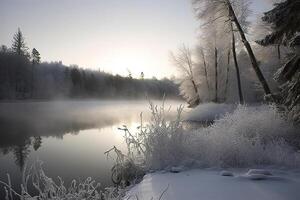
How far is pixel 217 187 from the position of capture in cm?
534

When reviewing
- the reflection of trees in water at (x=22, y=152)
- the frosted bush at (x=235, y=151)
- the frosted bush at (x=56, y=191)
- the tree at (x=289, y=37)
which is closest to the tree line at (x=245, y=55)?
the tree at (x=289, y=37)

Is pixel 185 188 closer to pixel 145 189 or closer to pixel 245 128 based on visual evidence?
pixel 145 189

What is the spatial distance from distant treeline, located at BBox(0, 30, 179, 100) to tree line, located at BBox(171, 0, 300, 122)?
23.8 ft

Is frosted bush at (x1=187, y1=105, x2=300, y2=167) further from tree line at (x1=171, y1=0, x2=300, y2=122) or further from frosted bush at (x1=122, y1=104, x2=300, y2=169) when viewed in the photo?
tree line at (x1=171, y1=0, x2=300, y2=122)

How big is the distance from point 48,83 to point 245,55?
56407 mm

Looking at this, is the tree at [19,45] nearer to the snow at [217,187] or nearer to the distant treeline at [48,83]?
the distant treeline at [48,83]

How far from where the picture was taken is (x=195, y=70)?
133 feet

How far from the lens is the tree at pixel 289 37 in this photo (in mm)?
8336

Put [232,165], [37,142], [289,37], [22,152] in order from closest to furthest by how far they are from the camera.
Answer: [232,165], [289,37], [22,152], [37,142]

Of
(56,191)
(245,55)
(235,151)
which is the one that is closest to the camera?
(56,191)

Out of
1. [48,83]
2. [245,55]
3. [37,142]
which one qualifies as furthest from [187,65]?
[48,83]

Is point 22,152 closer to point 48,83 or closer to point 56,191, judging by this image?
point 56,191

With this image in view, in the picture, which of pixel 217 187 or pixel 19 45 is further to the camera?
pixel 19 45

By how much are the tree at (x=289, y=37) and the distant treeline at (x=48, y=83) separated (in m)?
21.6
